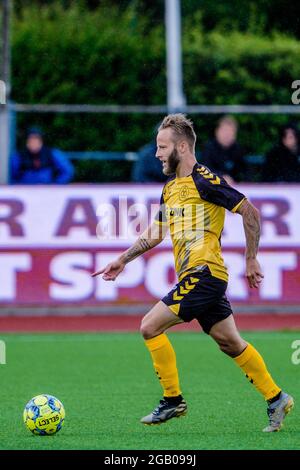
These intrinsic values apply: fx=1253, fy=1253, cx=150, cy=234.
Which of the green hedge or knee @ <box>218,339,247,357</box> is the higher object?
the green hedge

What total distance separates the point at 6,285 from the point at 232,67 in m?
8.72

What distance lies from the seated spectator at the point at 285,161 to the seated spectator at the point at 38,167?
8.62ft

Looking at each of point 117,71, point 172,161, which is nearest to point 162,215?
point 172,161

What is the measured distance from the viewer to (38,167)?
16.2m

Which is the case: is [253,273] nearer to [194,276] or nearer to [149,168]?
[194,276]

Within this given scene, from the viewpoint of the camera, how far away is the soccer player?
26.5 feet

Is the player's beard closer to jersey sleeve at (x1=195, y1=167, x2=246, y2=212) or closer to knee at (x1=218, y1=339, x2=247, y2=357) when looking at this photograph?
jersey sleeve at (x1=195, y1=167, x2=246, y2=212)

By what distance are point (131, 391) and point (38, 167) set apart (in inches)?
258

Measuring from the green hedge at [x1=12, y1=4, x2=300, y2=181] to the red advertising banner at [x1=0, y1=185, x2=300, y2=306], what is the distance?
5.41m

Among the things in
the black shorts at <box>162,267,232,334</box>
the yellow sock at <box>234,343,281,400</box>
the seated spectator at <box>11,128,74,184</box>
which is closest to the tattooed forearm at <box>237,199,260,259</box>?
the black shorts at <box>162,267,232,334</box>
